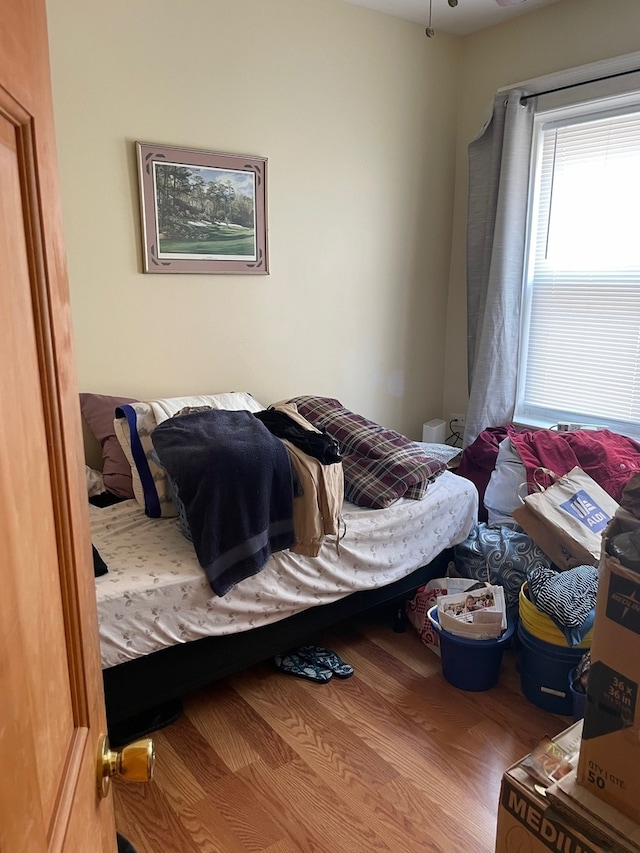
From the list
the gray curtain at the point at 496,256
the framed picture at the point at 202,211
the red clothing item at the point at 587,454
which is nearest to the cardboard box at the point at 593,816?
the red clothing item at the point at 587,454

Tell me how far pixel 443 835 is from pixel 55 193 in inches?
71.6

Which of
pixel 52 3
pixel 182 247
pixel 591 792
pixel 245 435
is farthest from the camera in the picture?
pixel 182 247

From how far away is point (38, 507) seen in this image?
0.58 meters

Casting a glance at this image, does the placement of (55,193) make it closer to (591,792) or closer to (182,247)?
(591,792)

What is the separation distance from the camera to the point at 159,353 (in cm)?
266

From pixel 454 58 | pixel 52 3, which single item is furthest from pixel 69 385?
pixel 454 58

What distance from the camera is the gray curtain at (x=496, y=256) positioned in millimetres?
3033

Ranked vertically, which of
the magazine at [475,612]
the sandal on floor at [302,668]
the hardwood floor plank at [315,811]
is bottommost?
the hardwood floor plank at [315,811]

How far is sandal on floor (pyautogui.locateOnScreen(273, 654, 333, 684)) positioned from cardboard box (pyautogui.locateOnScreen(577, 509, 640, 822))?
1.36 meters

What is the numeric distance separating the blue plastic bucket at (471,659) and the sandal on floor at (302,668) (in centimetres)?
45

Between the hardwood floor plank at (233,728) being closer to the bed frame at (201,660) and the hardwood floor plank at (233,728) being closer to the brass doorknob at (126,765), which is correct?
the bed frame at (201,660)

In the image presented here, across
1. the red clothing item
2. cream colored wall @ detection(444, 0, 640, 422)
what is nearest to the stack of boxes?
the red clothing item

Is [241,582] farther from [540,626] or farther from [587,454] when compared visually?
[587,454]

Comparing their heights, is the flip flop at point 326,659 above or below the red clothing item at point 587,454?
below
